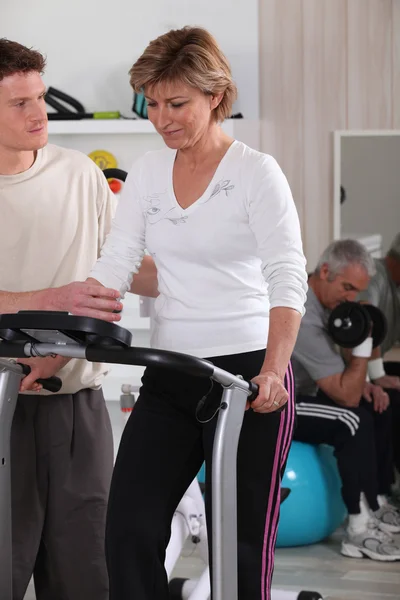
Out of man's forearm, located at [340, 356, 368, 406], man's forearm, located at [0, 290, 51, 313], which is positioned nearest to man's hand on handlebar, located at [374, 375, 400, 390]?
man's forearm, located at [340, 356, 368, 406]

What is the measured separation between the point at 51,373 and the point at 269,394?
0.68 metres

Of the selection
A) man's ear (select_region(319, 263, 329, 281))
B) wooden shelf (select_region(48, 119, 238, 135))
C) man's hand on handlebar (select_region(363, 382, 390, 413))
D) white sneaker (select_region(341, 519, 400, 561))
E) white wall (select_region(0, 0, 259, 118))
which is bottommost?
white sneaker (select_region(341, 519, 400, 561))

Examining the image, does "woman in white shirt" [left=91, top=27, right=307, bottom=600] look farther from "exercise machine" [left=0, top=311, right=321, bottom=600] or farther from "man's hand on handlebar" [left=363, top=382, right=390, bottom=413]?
"man's hand on handlebar" [left=363, top=382, right=390, bottom=413]

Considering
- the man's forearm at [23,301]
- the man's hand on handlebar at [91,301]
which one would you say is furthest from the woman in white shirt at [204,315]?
the man's forearm at [23,301]

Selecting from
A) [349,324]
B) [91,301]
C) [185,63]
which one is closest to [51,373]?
[91,301]

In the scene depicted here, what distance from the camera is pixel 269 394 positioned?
1.67 meters

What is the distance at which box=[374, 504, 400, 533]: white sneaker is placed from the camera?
147 inches

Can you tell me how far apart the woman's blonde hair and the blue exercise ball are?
1986 mm

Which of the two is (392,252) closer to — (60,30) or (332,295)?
(332,295)

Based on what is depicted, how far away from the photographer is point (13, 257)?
7.36 feet

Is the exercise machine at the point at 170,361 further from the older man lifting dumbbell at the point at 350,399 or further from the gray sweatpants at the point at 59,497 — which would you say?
the older man lifting dumbbell at the point at 350,399

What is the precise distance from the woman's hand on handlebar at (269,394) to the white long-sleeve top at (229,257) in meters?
0.16

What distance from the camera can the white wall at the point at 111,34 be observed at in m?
4.37

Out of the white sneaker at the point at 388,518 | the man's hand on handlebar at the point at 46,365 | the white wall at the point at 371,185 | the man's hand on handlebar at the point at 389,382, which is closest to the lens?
the man's hand on handlebar at the point at 46,365
